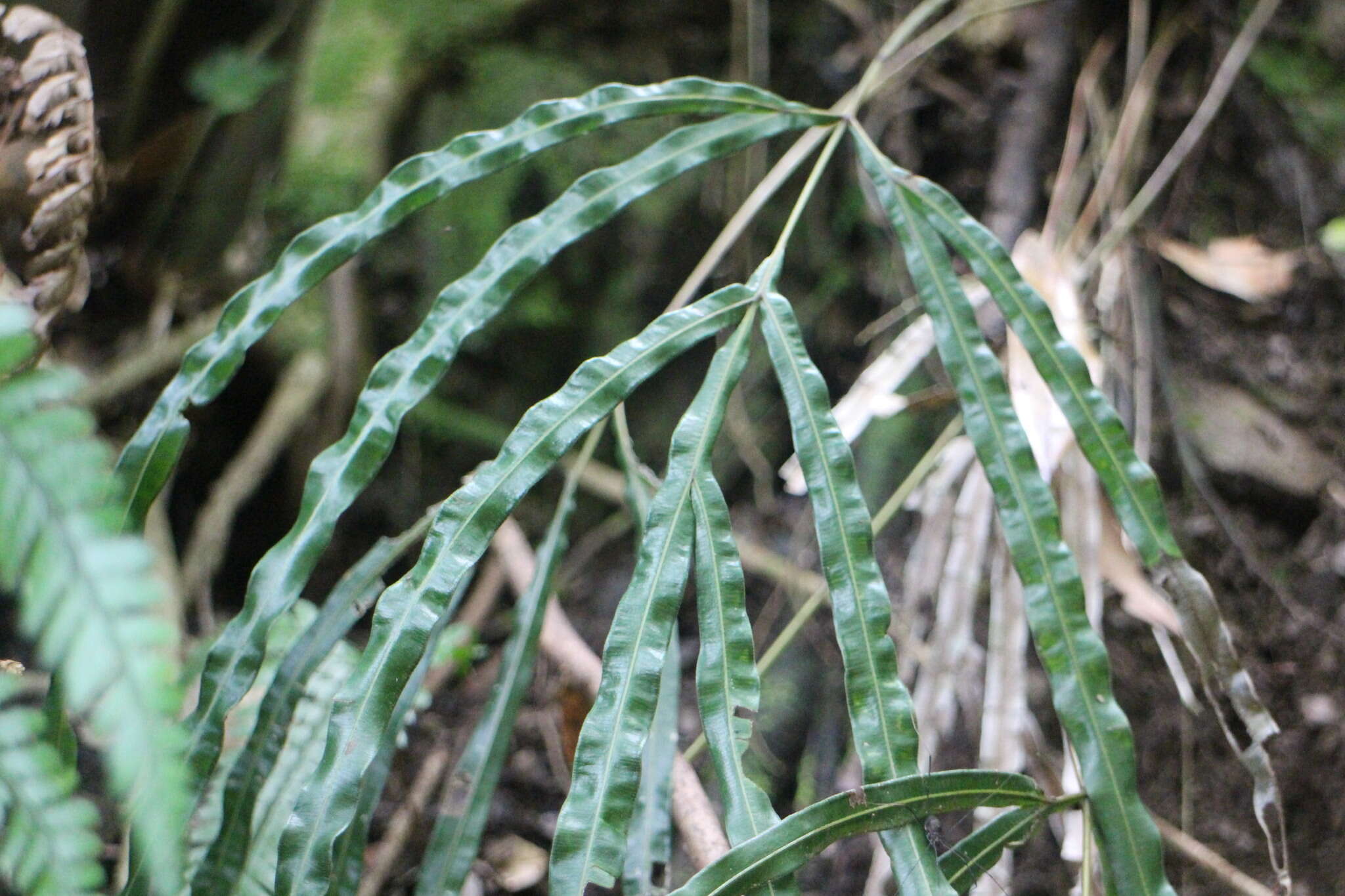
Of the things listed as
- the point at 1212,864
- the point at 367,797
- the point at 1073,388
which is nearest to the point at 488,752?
the point at 367,797

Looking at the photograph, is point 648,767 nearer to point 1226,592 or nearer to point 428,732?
point 428,732

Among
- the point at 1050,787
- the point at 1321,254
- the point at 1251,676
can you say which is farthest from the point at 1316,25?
the point at 1050,787

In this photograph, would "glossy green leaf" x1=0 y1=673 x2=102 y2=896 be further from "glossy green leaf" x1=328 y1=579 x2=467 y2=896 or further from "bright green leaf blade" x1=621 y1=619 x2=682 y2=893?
"bright green leaf blade" x1=621 y1=619 x2=682 y2=893

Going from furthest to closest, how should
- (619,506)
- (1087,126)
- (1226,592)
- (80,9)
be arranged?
1. (619,506)
2. (1087,126)
3. (1226,592)
4. (80,9)

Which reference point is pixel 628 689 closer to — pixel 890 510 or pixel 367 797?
pixel 367 797

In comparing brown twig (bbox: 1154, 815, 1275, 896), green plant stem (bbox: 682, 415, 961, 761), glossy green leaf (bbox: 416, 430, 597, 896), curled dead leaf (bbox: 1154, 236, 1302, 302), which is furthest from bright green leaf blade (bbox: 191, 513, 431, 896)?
curled dead leaf (bbox: 1154, 236, 1302, 302)

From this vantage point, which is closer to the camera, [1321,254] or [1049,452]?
[1049,452]

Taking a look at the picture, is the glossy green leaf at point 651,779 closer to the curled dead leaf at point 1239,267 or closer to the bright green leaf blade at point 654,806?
the bright green leaf blade at point 654,806
